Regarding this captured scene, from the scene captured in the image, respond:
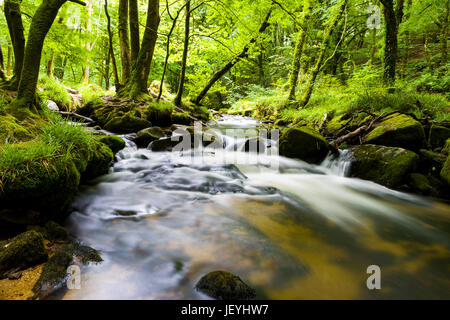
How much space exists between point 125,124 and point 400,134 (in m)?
7.30

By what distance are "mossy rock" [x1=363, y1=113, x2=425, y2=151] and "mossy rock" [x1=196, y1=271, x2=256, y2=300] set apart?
4785mm

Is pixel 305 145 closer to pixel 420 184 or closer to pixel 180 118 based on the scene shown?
pixel 420 184

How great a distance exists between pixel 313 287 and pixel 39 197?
2.69 m

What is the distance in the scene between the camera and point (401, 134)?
4.70 metres

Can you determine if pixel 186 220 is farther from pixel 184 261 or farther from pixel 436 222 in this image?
pixel 436 222

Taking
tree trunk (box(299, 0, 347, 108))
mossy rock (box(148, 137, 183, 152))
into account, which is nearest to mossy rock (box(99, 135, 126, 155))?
mossy rock (box(148, 137, 183, 152))

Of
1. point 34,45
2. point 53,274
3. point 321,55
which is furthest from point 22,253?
point 321,55

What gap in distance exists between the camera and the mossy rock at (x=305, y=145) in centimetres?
581

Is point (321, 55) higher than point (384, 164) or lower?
higher

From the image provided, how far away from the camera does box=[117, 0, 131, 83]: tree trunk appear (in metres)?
8.96

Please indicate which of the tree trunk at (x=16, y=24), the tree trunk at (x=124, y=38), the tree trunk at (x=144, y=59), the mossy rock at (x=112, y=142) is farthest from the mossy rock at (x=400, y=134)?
the tree trunk at (x=124, y=38)

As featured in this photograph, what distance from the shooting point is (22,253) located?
5.47ft

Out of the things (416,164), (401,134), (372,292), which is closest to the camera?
(372,292)
